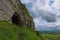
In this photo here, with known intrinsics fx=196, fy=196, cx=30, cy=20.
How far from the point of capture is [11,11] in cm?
5212

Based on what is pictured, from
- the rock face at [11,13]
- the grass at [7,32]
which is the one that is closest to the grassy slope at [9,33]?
the grass at [7,32]

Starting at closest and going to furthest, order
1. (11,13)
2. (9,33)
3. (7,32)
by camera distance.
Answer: (7,32), (9,33), (11,13)

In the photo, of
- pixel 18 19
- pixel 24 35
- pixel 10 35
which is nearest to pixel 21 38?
pixel 24 35

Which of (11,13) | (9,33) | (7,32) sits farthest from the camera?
(11,13)

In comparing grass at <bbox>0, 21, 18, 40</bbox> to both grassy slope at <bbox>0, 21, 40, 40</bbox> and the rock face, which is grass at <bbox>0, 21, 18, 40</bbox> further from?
the rock face

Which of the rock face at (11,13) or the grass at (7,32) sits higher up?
the rock face at (11,13)

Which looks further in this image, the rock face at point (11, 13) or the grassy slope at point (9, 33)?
the rock face at point (11, 13)

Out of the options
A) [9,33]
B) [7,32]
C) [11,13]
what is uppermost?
[11,13]

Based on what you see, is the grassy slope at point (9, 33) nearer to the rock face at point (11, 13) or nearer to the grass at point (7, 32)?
the grass at point (7, 32)

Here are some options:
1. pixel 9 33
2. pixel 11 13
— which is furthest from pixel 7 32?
pixel 11 13

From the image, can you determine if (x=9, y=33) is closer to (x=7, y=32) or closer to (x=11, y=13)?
(x=7, y=32)

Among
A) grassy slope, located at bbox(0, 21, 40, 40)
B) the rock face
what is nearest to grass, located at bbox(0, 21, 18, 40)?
grassy slope, located at bbox(0, 21, 40, 40)

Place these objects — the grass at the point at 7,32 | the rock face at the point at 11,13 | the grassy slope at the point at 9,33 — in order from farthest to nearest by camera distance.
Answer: the rock face at the point at 11,13 → the grassy slope at the point at 9,33 → the grass at the point at 7,32

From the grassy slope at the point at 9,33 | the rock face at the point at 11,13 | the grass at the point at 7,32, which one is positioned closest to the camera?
the grass at the point at 7,32
